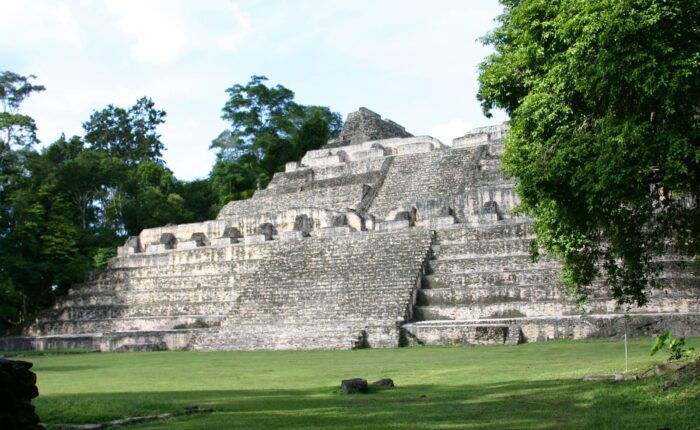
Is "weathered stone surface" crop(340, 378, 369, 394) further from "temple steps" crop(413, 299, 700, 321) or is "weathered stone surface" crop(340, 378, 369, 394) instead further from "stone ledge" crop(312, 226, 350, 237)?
"stone ledge" crop(312, 226, 350, 237)

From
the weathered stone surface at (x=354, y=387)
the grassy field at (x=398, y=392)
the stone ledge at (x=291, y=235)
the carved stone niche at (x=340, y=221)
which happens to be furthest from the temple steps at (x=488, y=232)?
the weathered stone surface at (x=354, y=387)

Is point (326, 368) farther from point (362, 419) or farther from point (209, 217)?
point (209, 217)

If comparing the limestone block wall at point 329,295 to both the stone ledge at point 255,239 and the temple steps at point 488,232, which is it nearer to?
the temple steps at point 488,232

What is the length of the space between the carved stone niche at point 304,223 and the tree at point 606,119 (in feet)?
51.3

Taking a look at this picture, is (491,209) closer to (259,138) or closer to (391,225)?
(391,225)

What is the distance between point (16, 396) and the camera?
5.84 metres

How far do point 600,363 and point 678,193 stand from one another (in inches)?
123

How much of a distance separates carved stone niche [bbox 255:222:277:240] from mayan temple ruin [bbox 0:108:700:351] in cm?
8

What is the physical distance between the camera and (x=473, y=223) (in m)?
22.6

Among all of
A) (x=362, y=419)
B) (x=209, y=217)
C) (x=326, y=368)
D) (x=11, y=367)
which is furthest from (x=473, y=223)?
(x=209, y=217)

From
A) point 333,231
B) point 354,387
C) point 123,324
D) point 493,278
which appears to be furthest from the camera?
point 123,324

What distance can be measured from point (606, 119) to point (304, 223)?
17967mm

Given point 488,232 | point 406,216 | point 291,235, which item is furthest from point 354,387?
point 291,235

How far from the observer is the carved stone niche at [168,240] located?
28453mm
